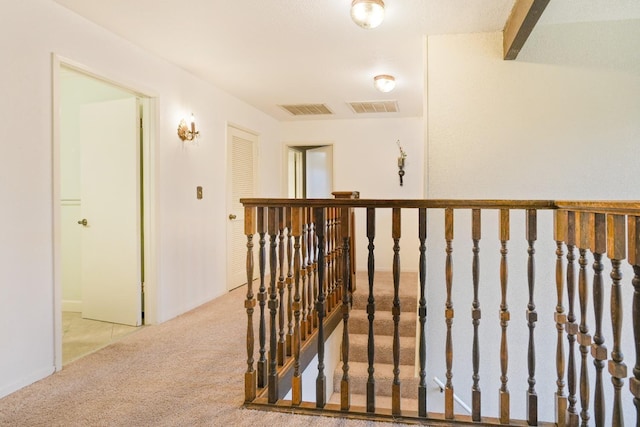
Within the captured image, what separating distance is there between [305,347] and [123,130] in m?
2.29

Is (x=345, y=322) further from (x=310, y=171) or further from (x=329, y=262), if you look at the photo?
(x=310, y=171)

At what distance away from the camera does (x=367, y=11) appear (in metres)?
2.37

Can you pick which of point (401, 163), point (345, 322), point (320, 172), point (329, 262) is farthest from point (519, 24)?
point (320, 172)

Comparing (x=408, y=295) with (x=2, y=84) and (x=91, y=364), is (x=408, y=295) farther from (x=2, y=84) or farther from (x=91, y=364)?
(x=2, y=84)

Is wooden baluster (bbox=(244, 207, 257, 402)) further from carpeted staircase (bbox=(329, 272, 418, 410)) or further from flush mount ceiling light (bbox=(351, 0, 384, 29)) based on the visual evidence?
carpeted staircase (bbox=(329, 272, 418, 410))

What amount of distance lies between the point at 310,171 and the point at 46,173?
4349 millimetres

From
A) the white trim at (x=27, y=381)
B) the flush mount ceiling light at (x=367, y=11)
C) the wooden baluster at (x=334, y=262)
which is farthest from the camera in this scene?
the wooden baluster at (x=334, y=262)

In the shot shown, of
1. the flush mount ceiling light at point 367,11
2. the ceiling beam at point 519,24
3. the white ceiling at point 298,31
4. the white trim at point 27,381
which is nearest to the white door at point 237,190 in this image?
the white ceiling at point 298,31

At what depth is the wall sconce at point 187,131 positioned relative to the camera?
367cm

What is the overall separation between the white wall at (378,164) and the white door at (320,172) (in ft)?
0.41

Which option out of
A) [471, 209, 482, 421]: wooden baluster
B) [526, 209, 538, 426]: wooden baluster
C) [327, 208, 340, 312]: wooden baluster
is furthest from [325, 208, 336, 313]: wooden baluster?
[526, 209, 538, 426]: wooden baluster

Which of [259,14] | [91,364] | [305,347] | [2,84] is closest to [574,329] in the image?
[305,347]

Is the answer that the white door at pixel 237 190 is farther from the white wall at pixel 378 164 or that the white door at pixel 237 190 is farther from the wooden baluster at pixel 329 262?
the wooden baluster at pixel 329 262

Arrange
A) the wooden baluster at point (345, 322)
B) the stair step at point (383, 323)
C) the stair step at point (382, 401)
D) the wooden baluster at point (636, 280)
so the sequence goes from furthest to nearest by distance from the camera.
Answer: the stair step at point (383, 323) < the stair step at point (382, 401) < the wooden baluster at point (345, 322) < the wooden baluster at point (636, 280)
